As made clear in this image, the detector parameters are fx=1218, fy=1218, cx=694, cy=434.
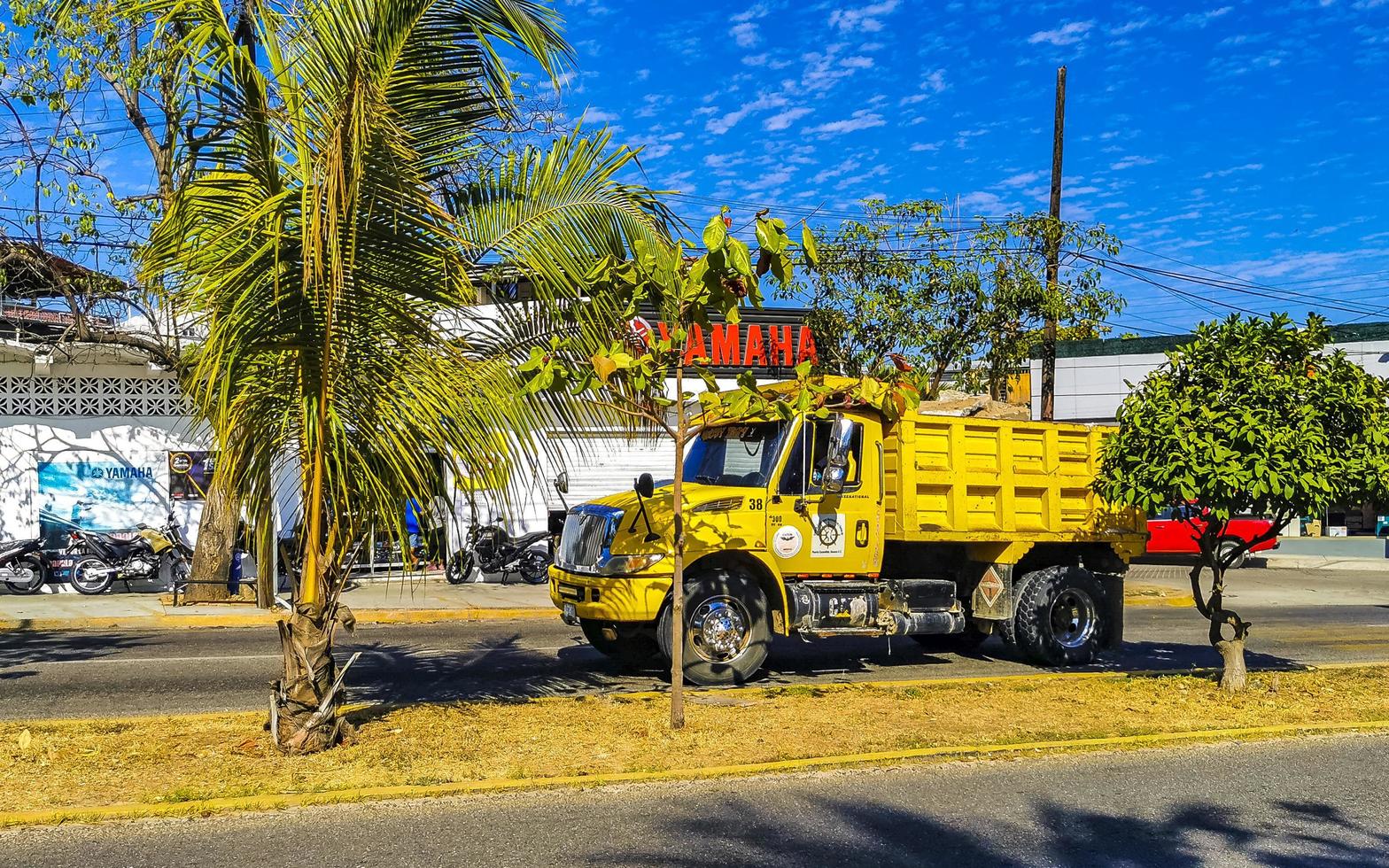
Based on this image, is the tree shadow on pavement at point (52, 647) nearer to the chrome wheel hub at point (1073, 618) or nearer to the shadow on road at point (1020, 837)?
the shadow on road at point (1020, 837)

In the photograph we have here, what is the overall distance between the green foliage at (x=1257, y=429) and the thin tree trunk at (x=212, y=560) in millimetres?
12972

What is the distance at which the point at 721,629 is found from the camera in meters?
11.1

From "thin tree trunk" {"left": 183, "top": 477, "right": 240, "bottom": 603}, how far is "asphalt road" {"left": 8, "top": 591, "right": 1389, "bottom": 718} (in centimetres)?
214

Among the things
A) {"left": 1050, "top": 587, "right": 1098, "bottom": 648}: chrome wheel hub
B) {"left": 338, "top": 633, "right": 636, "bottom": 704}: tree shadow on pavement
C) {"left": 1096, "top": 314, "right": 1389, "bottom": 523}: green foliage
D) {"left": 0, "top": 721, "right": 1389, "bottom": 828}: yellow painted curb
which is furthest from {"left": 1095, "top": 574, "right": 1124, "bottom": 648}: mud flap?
{"left": 338, "top": 633, "right": 636, "bottom": 704}: tree shadow on pavement

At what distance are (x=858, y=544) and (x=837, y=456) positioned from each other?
0.92 meters

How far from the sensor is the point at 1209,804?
23.4 ft

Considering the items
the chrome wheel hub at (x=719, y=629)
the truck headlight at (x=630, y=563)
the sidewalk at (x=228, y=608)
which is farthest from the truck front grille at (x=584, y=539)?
the sidewalk at (x=228, y=608)

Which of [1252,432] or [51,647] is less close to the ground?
[1252,432]

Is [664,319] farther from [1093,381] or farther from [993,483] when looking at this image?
[1093,381]

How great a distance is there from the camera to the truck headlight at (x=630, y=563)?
35.3 ft

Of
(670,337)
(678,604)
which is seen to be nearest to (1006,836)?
(678,604)

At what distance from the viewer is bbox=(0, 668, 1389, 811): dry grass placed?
720 centimetres

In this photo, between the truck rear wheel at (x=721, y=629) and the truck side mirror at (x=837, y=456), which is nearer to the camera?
the truck rear wheel at (x=721, y=629)

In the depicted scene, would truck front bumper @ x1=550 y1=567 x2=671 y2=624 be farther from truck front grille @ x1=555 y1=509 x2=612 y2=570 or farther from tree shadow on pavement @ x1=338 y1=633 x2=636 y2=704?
tree shadow on pavement @ x1=338 y1=633 x2=636 y2=704
